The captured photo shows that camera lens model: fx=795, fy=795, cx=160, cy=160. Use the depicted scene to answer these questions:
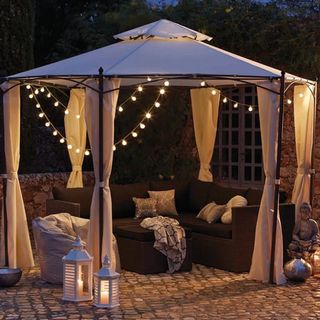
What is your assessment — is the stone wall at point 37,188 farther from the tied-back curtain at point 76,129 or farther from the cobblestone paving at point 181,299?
the cobblestone paving at point 181,299

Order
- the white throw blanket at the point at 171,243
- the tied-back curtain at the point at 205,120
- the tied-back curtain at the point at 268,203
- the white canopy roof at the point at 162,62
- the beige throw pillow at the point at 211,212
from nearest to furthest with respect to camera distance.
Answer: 1. the white canopy roof at the point at 162,62
2. the tied-back curtain at the point at 268,203
3. the white throw blanket at the point at 171,243
4. the beige throw pillow at the point at 211,212
5. the tied-back curtain at the point at 205,120

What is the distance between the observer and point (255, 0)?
12.8 meters

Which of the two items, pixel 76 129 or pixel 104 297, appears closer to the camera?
pixel 104 297

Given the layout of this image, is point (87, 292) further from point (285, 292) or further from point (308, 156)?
point (308, 156)

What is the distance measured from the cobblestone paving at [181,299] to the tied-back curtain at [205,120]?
2.87 m

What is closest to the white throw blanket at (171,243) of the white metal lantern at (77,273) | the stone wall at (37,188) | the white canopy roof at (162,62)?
the white metal lantern at (77,273)

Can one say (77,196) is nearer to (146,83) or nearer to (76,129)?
(76,129)

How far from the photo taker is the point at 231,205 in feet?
31.3

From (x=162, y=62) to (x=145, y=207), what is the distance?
247 cm

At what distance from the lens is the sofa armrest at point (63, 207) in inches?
365

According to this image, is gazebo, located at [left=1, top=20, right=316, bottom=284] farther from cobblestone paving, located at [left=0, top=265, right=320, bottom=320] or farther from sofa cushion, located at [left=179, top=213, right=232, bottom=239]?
sofa cushion, located at [left=179, top=213, right=232, bottom=239]

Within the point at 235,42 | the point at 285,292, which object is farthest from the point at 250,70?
the point at 235,42

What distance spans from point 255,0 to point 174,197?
12.7 ft

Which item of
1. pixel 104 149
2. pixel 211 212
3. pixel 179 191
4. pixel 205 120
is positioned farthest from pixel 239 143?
pixel 104 149
